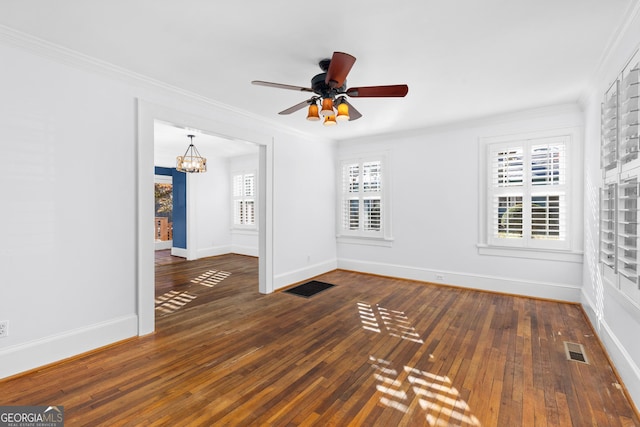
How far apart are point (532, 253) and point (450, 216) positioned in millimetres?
1233

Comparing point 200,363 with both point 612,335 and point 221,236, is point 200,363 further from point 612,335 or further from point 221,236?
point 221,236

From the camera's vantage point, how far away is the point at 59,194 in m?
2.65

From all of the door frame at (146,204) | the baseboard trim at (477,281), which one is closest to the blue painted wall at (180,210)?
the baseboard trim at (477,281)

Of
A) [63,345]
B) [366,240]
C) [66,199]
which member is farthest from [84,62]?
[366,240]

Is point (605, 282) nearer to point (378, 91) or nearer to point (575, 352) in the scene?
point (575, 352)

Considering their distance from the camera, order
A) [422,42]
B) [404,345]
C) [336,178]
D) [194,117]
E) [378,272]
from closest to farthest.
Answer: [422,42]
[404,345]
[194,117]
[378,272]
[336,178]

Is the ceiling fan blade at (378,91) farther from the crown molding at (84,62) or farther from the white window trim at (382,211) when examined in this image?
the white window trim at (382,211)

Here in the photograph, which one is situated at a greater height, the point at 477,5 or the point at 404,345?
the point at 477,5

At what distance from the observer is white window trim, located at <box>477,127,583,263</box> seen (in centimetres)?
405

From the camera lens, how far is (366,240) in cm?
596

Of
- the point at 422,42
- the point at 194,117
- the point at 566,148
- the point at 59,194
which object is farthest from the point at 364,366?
the point at 566,148

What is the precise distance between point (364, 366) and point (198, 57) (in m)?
3.09

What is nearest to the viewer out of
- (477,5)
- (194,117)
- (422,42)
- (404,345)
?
(477,5)

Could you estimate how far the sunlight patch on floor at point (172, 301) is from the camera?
→ 4023 millimetres
